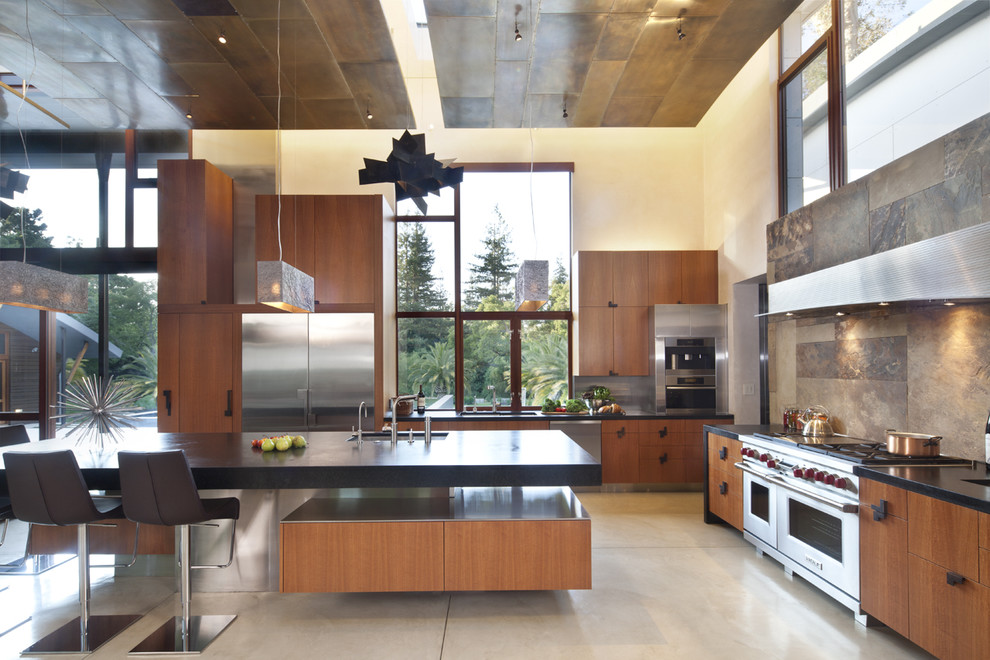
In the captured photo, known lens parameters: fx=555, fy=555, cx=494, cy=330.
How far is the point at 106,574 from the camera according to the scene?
378cm

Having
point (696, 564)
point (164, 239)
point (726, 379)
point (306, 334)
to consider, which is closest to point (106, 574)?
point (306, 334)

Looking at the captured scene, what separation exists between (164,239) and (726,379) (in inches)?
239

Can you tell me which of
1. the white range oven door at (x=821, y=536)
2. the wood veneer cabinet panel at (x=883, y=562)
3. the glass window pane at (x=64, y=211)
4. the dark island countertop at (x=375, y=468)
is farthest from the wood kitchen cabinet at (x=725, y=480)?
the glass window pane at (x=64, y=211)

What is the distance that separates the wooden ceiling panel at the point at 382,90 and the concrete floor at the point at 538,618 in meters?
3.79

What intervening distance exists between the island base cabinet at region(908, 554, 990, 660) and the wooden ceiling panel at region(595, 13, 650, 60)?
11.4 feet

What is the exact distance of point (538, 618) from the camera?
308 cm

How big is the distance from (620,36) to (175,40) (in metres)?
3.09

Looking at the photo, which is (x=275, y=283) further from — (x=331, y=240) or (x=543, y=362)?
(x=543, y=362)

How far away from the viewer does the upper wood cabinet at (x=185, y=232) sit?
567 cm

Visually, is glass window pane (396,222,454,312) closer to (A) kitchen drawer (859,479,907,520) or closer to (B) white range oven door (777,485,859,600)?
(B) white range oven door (777,485,859,600)

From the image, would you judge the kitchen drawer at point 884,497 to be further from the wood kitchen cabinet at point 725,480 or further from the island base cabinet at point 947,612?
the wood kitchen cabinet at point 725,480

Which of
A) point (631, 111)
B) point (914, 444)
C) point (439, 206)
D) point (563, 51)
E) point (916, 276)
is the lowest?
point (914, 444)

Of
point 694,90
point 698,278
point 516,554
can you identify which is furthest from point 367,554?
point 698,278

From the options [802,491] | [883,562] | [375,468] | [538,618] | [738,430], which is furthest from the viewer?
[738,430]
